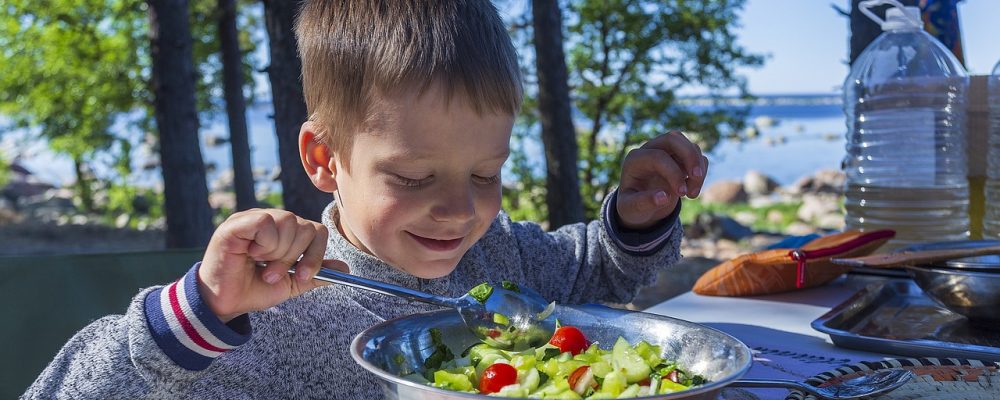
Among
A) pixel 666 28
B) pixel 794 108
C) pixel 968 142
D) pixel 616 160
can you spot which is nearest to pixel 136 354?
pixel 968 142

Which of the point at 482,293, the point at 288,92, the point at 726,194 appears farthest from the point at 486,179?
the point at 726,194

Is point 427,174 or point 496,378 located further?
point 427,174

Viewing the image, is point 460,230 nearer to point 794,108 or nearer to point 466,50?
point 466,50

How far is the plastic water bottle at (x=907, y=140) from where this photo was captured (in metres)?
2.47

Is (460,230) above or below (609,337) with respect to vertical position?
above

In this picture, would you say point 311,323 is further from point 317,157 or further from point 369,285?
point 369,285

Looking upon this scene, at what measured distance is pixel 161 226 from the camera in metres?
11.5

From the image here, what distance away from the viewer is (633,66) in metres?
8.09

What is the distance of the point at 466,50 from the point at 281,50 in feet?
7.63

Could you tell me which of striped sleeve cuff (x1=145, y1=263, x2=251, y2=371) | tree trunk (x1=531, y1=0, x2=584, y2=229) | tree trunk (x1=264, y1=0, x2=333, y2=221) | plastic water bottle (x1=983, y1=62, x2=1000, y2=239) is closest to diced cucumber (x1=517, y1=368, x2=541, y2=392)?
striped sleeve cuff (x1=145, y1=263, x2=251, y2=371)

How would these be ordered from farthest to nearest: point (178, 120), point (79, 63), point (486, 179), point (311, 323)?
point (79, 63)
point (178, 120)
point (311, 323)
point (486, 179)

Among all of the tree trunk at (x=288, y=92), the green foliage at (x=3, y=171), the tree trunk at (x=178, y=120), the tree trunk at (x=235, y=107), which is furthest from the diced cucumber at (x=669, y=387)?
the green foliage at (x=3, y=171)

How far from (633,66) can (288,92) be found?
5.14m

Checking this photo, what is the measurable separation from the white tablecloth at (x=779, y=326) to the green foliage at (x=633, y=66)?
5800mm
